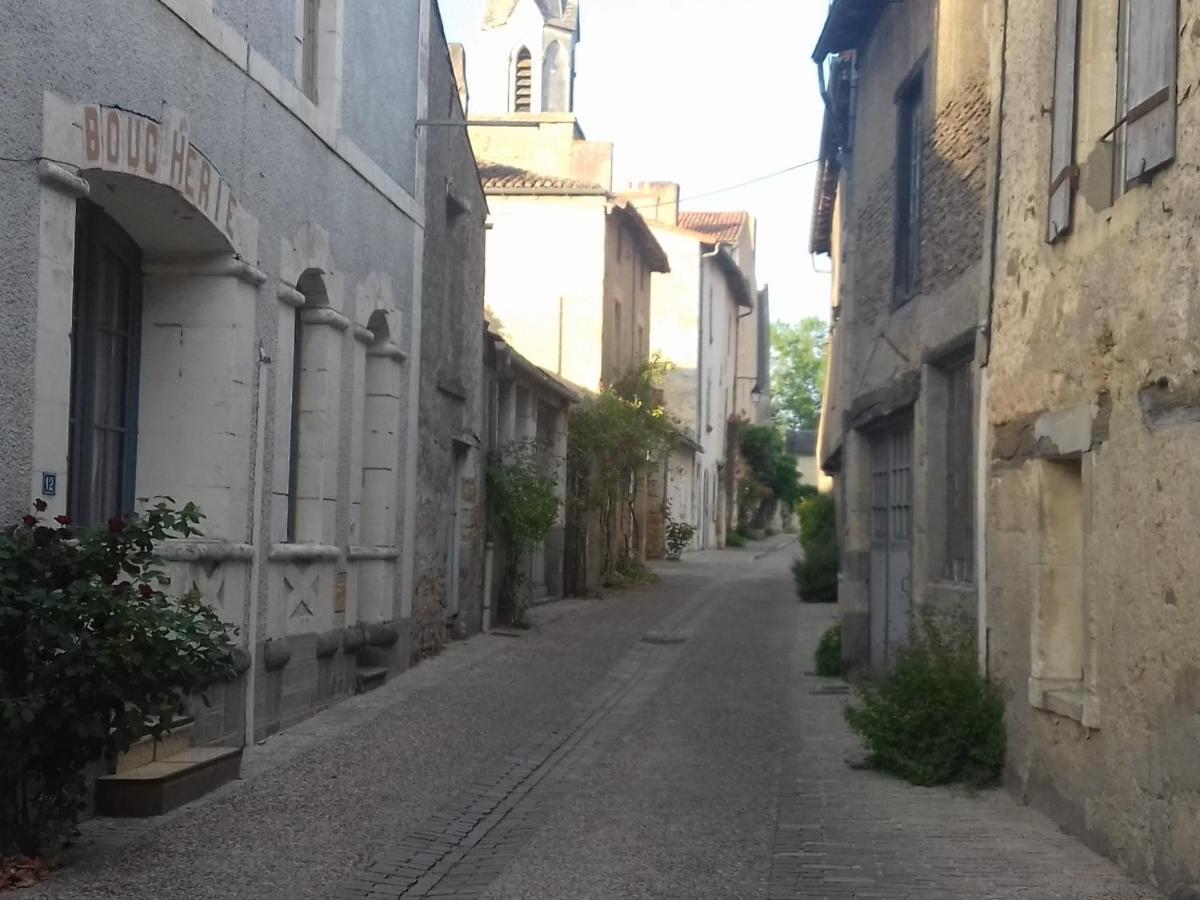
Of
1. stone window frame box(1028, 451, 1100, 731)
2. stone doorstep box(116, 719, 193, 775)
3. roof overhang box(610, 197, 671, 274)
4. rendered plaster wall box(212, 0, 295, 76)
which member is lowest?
stone doorstep box(116, 719, 193, 775)

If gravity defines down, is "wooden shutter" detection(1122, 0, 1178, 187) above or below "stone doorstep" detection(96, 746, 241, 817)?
above

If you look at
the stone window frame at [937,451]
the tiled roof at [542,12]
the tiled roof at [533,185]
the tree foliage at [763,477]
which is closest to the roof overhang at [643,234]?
the tiled roof at [533,185]

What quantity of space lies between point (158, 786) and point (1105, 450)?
447 cm

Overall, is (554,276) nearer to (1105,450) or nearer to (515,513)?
(515,513)

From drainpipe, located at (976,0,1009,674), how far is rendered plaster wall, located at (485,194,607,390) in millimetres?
17159

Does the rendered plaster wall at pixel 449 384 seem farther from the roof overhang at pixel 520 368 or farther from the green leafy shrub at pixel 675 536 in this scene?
the green leafy shrub at pixel 675 536

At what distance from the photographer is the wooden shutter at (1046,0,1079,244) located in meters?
6.95

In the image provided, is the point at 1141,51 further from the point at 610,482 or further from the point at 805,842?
the point at 610,482

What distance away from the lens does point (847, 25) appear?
13023mm

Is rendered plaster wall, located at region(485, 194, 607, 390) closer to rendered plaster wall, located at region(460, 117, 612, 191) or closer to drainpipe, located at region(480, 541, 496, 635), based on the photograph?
rendered plaster wall, located at region(460, 117, 612, 191)

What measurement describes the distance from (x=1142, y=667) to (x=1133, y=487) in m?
0.71

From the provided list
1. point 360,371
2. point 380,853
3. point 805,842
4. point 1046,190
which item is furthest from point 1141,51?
point 360,371

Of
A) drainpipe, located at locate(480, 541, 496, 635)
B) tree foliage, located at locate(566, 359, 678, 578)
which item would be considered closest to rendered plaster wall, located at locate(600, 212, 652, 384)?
tree foliage, located at locate(566, 359, 678, 578)

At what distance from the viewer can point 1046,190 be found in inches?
295
